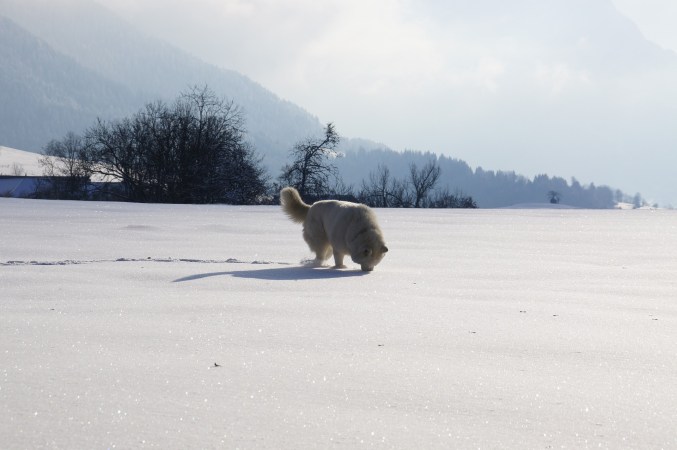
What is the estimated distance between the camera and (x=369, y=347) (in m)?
3.10

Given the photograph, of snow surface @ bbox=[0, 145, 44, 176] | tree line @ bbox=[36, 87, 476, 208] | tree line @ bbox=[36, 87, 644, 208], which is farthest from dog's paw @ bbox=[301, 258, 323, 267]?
snow surface @ bbox=[0, 145, 44, 176]

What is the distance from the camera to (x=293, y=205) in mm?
7688

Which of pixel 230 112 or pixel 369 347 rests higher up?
pixel 230 112

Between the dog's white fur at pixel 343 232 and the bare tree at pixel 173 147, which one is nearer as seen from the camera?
the dog's white fur at pixel 343 232

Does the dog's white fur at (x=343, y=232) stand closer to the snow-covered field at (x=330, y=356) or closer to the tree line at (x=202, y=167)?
the snow-covered field at (x=330, y=356)

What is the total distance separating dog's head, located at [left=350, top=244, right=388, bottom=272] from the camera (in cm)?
642

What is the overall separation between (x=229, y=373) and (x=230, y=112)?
3934cm

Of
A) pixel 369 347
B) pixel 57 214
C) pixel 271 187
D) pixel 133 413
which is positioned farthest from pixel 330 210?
pixel 271 187

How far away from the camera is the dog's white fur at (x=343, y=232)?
6.48 m

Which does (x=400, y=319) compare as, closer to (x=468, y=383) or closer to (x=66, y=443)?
(x=468, y=383)

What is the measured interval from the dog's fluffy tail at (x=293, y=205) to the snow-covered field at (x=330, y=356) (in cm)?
131

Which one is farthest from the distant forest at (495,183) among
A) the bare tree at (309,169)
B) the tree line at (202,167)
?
the bare tree at (309,169)

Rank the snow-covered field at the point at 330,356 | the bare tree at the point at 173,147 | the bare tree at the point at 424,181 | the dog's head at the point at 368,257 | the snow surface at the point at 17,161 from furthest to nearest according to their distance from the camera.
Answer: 1. the snow surface at the point at 17,161
2. the bare tree at the point at 424,181
3. the bare tree at the point at 173,147
4. the dog's head at the point at 368,257
5. the snow-covered field at the point at 330,356

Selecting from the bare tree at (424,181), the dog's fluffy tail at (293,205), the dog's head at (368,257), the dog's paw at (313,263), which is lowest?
the dog's paw at (313,263)
